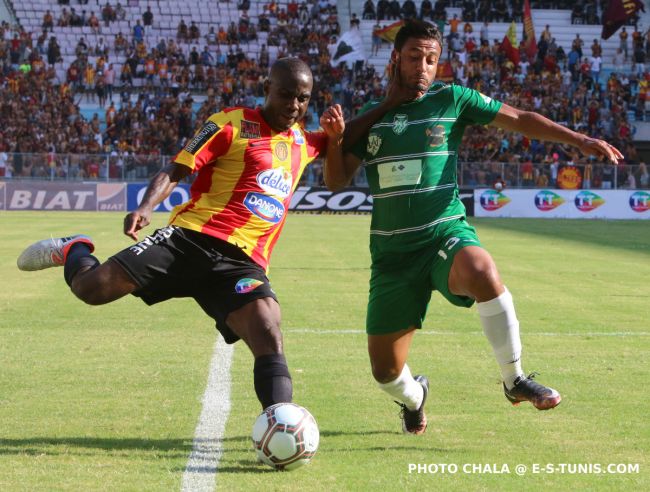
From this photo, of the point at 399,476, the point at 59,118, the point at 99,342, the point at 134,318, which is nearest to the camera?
the point at 399,476

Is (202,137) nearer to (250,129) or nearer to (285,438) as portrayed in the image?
(250,129)

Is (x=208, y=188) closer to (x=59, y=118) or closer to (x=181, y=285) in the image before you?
(x=181, y=285)

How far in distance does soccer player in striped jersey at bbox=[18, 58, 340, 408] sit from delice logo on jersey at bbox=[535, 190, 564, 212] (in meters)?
31.4

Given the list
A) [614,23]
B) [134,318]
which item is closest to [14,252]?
[134,318]

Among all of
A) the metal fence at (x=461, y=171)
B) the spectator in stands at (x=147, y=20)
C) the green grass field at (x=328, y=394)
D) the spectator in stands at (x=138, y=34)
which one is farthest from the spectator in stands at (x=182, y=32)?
the green grass field at (x=328, y=394)

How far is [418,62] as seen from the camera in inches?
234

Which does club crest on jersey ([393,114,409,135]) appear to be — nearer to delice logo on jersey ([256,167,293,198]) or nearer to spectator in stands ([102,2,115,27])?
delice logo on jersey ([256,167,293,198])

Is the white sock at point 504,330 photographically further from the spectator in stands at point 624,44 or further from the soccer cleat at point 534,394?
the spectator in stands at point 624,44

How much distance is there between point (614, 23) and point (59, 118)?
2509cm

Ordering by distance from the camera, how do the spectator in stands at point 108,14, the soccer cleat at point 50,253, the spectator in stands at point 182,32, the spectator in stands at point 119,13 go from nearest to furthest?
the soccer cleat at point 50,253, the spectator in stands at point 182,32, the spectator in stands at point 108,14, the spectator in stands at point 119,13

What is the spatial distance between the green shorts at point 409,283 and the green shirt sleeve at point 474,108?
0.65 meters

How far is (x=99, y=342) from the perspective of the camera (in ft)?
30.0

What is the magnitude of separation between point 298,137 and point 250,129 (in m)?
0.33

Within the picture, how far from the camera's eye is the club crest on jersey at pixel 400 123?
5.94 metres
